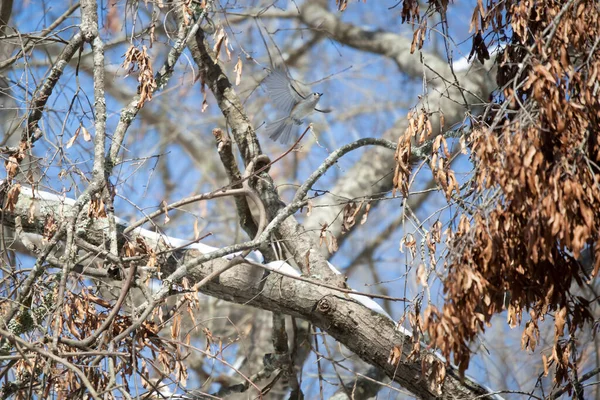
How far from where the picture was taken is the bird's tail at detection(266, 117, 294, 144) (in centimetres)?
448

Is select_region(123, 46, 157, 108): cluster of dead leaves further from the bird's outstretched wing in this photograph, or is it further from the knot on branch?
the knot on branch

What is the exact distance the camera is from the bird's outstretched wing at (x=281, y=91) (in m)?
4.25

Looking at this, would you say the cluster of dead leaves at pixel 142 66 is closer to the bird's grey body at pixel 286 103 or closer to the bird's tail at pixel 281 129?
the bird's grey body at pixel 286 103

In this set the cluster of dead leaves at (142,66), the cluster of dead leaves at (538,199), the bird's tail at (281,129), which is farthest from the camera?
the bird's tail at (281,129)

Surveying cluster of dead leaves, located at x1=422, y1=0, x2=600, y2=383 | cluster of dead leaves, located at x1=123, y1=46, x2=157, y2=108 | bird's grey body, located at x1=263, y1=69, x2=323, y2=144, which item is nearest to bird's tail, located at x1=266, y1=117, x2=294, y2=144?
bird's grey body, located at x1=263, y1=69, x2=323, y2=144

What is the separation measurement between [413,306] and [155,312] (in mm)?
1044

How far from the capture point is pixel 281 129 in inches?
177

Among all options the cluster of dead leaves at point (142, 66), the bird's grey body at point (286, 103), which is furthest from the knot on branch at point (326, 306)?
the bird's grey body at point (286, 103)

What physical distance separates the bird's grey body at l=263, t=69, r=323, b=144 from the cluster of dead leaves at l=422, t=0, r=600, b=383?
1916 millimetres

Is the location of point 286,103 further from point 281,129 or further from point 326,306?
point 326,306

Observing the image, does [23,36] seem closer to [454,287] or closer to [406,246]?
[406,246]

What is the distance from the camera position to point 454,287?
2.22 metres

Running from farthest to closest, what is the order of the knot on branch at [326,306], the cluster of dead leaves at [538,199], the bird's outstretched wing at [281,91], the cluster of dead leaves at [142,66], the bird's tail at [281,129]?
the bird's tail at [281,129], the bird's outstretched wing at [281,91], the knot on branch at [326,306], the cluster of dead leaves at [142,66], the cluster of dead leaves at [538,199]

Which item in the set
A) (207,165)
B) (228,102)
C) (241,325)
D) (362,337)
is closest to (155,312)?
(362,337)
